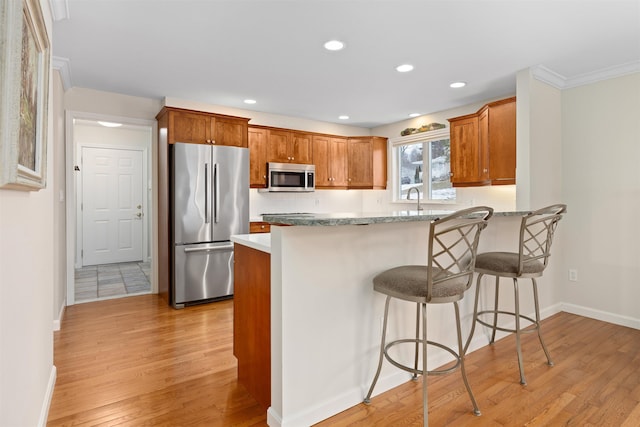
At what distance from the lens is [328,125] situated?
19.3 feet

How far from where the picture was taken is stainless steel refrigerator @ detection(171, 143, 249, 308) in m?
3.96

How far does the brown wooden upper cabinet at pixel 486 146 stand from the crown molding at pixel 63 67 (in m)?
4.10

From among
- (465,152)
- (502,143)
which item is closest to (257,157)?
(465,152)

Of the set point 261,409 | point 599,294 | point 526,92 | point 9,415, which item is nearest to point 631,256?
point 599,294

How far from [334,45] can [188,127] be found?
209 cm

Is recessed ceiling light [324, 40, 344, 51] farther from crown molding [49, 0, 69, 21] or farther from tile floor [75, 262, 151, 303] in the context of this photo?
tile floor [75, 262, 151, 303]

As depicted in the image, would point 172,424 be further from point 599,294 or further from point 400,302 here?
point 599,294

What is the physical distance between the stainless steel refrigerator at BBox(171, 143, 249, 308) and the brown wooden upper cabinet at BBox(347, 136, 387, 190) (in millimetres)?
2086

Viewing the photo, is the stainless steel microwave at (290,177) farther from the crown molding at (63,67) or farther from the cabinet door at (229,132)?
A: the crown molding at (63,67)

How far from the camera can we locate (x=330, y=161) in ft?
18.8

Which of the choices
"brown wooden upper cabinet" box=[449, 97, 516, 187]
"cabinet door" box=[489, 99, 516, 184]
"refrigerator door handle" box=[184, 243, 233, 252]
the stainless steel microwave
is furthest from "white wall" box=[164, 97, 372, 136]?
"cabinet door" box=[489, 99, 516, 184]

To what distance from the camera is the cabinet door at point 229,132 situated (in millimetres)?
4297

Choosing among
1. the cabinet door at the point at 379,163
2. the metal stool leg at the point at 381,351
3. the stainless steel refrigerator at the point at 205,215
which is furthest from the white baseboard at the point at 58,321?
the cabinet door at the point at 379,163

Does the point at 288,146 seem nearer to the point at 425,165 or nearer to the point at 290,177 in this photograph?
the point at 290,177
